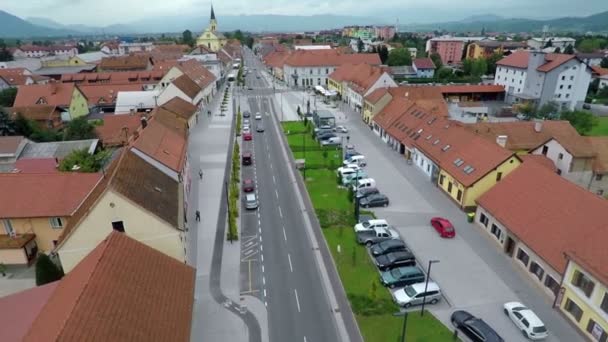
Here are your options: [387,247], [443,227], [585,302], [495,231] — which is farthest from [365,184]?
[585,302]

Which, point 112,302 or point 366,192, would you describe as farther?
point 366,192

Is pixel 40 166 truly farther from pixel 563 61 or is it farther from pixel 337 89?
pixel 563 61

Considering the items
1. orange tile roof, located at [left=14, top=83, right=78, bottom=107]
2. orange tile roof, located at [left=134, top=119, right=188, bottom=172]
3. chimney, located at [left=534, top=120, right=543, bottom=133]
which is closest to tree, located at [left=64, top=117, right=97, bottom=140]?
orange tile roof, located at [left=134, top=119, right=188, bottom=172]

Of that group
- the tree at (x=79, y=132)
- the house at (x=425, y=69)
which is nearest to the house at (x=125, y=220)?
the tree at (x=79, y=132)

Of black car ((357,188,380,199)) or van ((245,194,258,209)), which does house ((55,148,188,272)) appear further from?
black car ((357,188,380,199))

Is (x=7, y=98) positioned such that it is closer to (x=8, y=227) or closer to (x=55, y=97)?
(x=55, y=97)

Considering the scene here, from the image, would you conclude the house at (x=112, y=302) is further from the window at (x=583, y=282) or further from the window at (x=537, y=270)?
the window at (x=537, y=270)

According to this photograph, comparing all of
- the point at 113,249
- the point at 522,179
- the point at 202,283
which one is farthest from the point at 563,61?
the point at 113,249
